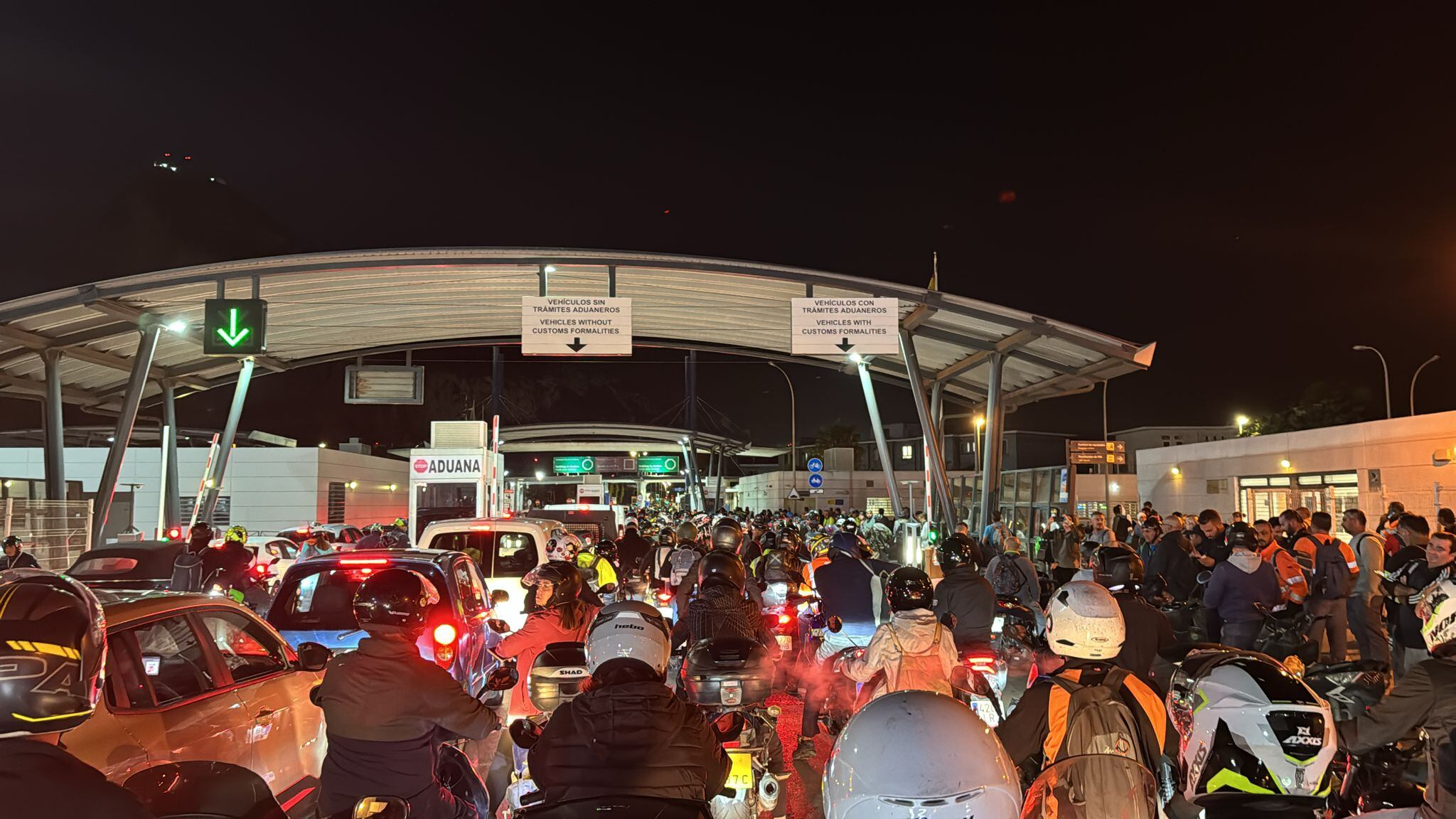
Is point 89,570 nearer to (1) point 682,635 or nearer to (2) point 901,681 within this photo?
(1) point 682,635

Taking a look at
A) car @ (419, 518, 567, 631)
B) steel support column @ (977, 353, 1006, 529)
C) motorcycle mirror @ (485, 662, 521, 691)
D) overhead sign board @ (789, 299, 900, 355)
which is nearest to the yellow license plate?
motorcycle mirror @ (485, 662, 521, 691)

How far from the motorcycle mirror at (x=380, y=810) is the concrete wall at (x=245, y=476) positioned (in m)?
39.8

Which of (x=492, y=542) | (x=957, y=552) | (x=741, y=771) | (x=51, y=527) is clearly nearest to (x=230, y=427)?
(x=51, y=527)

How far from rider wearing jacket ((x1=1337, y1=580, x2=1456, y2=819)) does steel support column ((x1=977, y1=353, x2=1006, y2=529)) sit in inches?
723

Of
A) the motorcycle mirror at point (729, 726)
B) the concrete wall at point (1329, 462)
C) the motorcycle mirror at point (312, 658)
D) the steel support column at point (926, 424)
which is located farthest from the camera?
the concrete wall at point (1329, 462)

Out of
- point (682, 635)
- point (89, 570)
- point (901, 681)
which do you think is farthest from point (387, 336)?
point (901, 681)

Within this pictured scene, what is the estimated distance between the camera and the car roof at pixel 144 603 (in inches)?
186

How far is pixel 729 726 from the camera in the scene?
3.95 metres

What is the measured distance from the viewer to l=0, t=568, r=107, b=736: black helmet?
223 centimetres

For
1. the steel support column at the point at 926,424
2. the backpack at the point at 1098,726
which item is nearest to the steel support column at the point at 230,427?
the steel support column at the point at 926,424

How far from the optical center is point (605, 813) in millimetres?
2682

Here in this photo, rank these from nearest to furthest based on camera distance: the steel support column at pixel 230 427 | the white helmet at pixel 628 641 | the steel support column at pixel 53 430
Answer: the white helmet at pixel 628 641 → the steel support column at pixel 53 430 → the steel support column at pixel 230 427

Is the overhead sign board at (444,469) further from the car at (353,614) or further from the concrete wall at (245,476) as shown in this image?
the concrete wall at (245,476)

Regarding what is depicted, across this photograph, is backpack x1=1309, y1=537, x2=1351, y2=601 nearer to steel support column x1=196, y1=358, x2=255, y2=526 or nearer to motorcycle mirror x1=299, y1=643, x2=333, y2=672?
motorcycle mirror x1=299, y1=643, x2=333, y2=672
